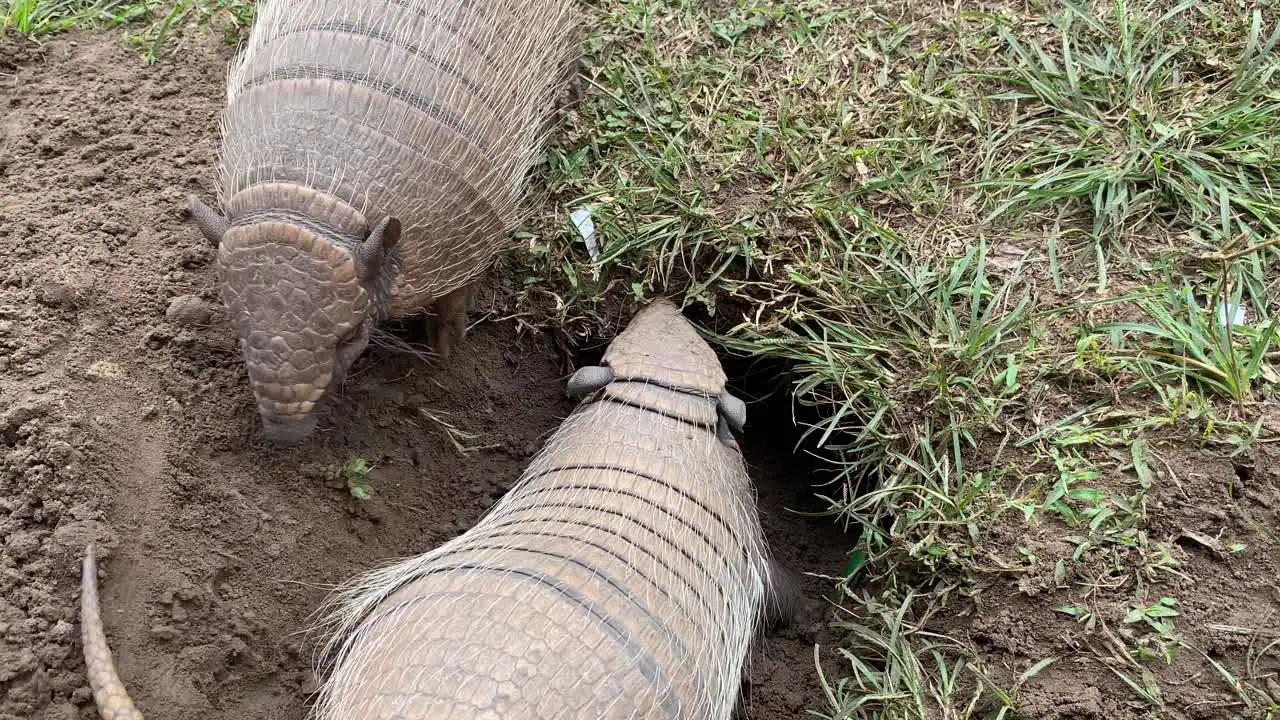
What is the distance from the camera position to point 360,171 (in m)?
3.01

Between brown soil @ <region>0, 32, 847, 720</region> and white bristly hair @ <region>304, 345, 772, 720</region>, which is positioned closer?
white bristly hair @ <region>304, 345, 772, 720</region>

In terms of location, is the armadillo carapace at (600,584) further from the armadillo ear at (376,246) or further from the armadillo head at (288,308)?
the armadillo ear at (376,246)

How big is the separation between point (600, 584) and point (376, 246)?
4.00 feet

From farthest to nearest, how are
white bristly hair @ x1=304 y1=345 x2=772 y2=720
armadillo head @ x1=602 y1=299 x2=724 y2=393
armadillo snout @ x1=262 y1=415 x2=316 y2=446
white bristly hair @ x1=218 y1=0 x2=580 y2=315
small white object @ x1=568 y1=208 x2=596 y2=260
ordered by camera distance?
small white object @ x1=568 y1=208 x2=596 y2=260, armadillo head @ x1=602 y1=299 x2=724 y2=393, white bristly hair @ x1=218 y1=0 x2=580 y2=315, armadillo snout @ x1=262 y1=415 x2=316 y2=446, white bristly hair @ x1=304 y1=345 x2=772 y2=720

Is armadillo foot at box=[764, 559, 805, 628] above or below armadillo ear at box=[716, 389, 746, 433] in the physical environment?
below

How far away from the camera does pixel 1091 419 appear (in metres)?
3.04

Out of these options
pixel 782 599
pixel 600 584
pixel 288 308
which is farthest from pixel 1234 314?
pixel 288 308

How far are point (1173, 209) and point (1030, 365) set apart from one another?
0.86 meters

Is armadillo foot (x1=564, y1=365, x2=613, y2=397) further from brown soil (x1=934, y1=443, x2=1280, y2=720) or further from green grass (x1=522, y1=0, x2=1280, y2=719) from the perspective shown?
brown soil (x1=934, y1=443, x2=1280, y2=720)

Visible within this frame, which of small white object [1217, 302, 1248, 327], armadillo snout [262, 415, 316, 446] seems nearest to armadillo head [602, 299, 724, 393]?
armadillo snout [262, 415, 316, 446]

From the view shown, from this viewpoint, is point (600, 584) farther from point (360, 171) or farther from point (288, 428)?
point (360, 171)

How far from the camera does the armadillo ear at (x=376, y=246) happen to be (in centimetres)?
283

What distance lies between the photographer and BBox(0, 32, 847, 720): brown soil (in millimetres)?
2684

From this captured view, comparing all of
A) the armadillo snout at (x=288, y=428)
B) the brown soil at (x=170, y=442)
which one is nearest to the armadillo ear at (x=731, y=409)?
the brown soil at (x=170, y=442)
